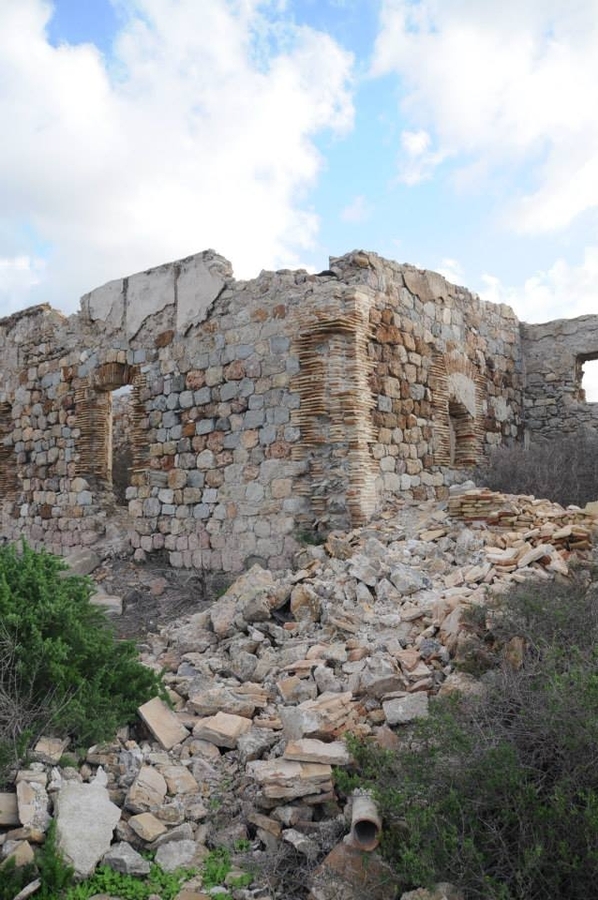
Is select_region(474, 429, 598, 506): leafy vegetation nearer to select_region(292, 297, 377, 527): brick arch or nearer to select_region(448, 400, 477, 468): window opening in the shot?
select_region(448, 400, 477, 468): window opening

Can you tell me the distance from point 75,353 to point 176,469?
295 cm

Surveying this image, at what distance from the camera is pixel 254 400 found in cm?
789

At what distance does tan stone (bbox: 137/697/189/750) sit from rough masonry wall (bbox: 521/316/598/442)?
9.07m

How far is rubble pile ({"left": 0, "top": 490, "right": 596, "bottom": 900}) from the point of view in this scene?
322 centimetres

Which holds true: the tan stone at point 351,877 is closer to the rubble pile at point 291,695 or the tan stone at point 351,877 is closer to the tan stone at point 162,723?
the rubble pile at point 291,695

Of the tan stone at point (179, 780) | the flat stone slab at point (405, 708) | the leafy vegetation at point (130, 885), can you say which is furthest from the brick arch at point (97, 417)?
the leafy vegetation at point (130, 885)

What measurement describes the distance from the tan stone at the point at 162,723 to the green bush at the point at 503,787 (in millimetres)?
1223

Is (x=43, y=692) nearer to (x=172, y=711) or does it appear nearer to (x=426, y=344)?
(x=172, y=711)

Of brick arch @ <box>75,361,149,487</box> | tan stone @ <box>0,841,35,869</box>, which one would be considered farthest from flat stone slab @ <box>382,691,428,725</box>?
brick arch @ <box>75,361,149,487</box>

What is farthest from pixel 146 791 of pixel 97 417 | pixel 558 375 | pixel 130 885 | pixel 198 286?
pixel 558 375

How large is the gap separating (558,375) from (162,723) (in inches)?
377

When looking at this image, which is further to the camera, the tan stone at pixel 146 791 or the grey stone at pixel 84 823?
the tan stone at pixel 146 791

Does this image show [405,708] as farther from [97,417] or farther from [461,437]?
[97,417]

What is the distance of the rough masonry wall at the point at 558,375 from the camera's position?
11.5 meters
